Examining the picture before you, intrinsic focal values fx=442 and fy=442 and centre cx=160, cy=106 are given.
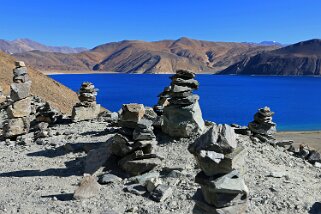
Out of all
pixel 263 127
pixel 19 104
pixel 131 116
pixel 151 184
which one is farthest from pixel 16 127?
pixel 263 127

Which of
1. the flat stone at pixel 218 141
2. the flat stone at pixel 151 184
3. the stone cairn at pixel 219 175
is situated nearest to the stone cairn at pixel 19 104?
the flat stone at pixel 151 184

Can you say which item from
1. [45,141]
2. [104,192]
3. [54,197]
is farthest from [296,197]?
[45,141]

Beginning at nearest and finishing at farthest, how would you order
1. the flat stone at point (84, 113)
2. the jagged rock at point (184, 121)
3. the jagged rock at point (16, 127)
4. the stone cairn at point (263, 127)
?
the jagged rock at point (184, 121) → the stone cairn at point (263, 127) → the jagged rock at point (16, 127) → the flat stone at point (84, 113)

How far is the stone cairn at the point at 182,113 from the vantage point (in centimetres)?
1975

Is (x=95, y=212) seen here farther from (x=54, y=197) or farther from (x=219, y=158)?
(x=219, y=158)

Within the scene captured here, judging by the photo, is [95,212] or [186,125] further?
[186,125]

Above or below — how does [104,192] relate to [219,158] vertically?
below

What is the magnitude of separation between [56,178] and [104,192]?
2930mm

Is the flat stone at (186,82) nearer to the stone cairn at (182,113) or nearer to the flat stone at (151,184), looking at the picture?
the stone cairn at (182,113)

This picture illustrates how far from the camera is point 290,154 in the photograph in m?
22.1

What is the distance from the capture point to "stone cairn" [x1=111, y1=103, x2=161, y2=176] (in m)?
16.9

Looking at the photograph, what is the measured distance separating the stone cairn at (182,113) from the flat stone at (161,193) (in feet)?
17.7

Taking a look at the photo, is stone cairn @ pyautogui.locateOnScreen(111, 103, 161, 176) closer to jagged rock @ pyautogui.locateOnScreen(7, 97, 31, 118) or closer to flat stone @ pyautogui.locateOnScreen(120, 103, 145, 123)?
flat stone @ pyautogui.locateOnScreen(120, 103, 145, 123)

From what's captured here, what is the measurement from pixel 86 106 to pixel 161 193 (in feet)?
49.6
